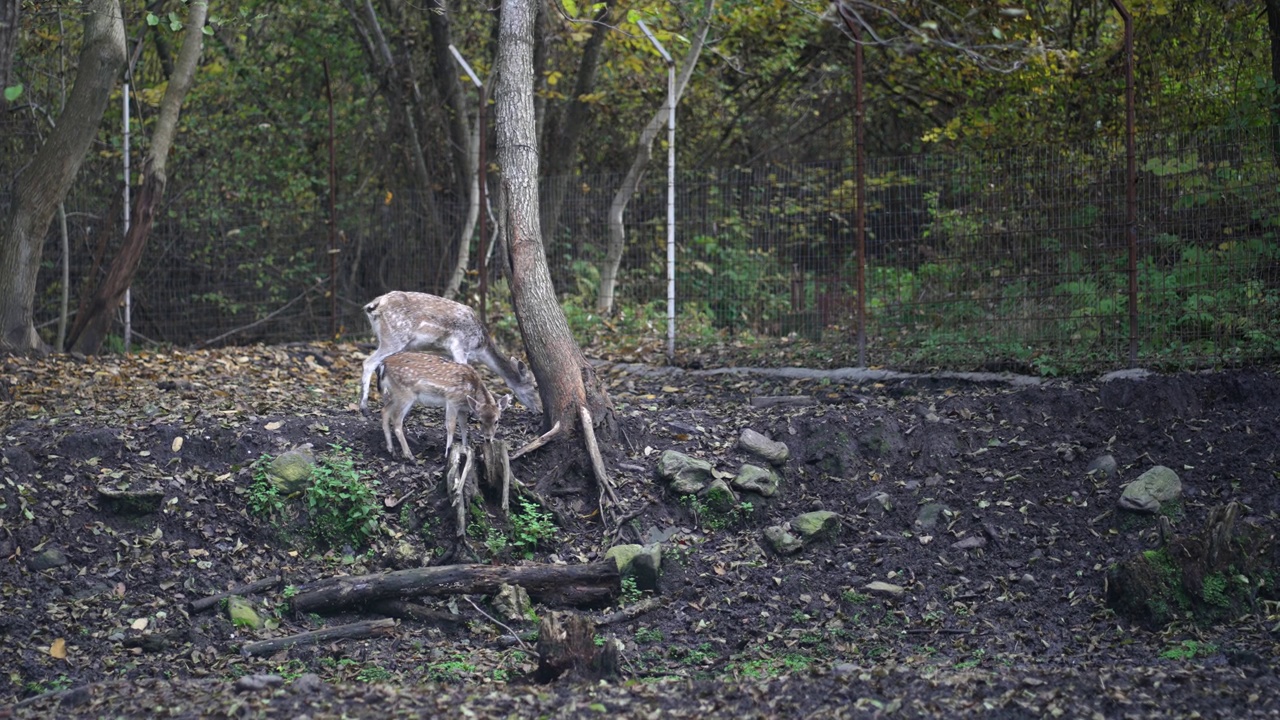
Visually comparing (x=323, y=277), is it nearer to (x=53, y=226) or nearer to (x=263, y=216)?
(x=263, y=216)

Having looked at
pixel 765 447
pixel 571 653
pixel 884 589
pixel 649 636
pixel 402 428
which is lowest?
pixel 649 636

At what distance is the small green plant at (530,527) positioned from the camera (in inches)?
296

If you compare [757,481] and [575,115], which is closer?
[757,481]

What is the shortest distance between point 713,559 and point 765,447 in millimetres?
1248

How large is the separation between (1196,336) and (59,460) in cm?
849

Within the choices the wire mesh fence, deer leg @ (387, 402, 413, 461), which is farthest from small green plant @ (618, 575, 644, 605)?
the wire mesh fence

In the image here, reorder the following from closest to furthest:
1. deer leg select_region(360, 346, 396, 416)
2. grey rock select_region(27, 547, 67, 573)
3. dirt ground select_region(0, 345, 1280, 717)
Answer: dirt ground select_region(0, 345, 1280, 717), grey rock select_region(27, 547, 67, 573), deer leg select_region(360, 346, 396, 416)

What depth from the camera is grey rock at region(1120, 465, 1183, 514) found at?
295 inches

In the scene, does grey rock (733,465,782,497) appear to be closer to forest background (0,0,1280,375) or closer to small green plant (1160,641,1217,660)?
forest background (0,0,1280,375)

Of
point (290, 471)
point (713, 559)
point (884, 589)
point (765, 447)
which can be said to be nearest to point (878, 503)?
point (765, 447)

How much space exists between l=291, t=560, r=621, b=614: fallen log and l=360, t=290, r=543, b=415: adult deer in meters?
3.06

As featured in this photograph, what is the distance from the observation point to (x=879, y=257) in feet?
38.7

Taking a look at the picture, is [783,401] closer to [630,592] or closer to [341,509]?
[630,592]

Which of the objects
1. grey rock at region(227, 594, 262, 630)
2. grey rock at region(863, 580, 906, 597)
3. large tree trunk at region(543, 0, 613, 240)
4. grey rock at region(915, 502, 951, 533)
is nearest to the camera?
grey rock at region(227, 594, 262, 630)
